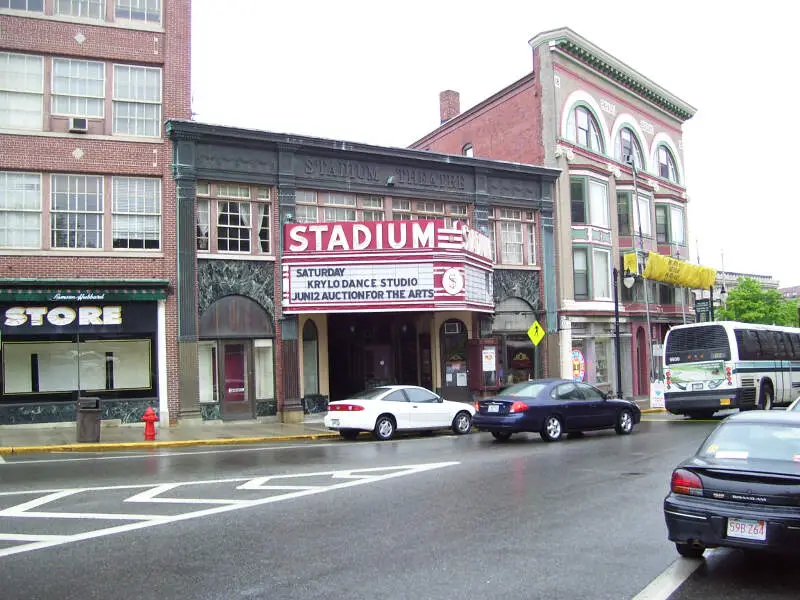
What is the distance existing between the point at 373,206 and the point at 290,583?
2136 cm

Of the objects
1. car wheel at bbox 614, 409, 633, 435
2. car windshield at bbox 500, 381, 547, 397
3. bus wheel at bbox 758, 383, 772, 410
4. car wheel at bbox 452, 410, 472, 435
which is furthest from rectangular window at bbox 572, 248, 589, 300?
car windshield at bbox 500, 381, 547, 397

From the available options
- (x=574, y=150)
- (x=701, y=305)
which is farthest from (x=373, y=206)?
(x=701, y=305)

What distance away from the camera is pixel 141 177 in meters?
23.0

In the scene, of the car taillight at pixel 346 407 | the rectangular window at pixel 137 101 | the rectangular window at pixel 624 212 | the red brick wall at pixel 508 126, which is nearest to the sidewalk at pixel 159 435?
the car taillight at pixel 346 407

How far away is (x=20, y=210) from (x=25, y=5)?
604 cm

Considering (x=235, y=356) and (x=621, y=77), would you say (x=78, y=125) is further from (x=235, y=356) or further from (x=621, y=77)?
(x=621, y=77)

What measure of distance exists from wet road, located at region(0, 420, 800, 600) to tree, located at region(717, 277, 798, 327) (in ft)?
201

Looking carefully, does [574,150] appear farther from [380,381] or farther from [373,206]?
[380,381]

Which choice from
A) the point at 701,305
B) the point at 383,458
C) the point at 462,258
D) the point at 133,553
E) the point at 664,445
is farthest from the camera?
the point at 701,305

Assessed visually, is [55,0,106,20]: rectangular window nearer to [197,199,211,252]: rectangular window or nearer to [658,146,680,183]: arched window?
[197,199,211,252]: rectangular window

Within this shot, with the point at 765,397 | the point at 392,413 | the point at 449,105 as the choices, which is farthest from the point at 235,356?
the point at 449,105

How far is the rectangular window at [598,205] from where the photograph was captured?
3366cm

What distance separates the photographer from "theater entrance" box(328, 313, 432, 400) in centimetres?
2852

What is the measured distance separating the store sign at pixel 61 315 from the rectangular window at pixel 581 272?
19074 mm
